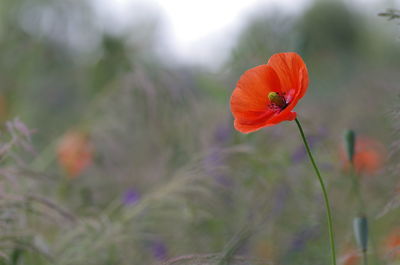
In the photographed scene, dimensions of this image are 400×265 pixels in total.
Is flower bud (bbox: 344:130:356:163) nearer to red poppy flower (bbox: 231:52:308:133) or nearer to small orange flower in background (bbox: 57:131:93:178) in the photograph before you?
red poppy flower (bbox: 231:52:308:133)

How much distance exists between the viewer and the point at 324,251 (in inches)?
50.6

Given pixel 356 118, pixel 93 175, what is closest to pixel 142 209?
pixel 93 175

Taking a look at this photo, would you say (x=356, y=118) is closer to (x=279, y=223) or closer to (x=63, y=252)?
(x=279, y=223)

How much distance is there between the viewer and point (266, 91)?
33.3 inches

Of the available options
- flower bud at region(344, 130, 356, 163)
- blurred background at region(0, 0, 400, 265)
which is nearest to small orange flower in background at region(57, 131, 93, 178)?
blurred background at region(0, 0, 400, 265)

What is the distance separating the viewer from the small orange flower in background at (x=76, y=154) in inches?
70.0

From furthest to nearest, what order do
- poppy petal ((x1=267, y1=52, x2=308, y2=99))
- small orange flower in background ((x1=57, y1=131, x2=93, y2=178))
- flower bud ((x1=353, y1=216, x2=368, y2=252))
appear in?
1. small orange flower in background ((x1=57, y1=131, x2=93, y2=178))
2. flower bud ((x1=353, y1=216, x2=368, y2=252))
3. poppy petal ((x1=267, y1=52, x2=308, y2=99))

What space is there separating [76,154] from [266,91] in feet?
3.37

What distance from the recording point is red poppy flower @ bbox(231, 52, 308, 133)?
0.80 metres

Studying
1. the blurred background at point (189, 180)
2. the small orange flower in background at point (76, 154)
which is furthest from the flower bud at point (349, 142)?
the small orange flower in background at point (76, 154)

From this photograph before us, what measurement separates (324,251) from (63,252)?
0.53m

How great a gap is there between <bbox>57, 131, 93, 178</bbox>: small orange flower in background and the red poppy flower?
0.99 m

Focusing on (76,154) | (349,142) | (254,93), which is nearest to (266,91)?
(254,93)

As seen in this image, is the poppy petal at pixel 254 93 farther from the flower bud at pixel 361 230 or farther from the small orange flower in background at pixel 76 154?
the small orange flower in background at pixel 76 154
